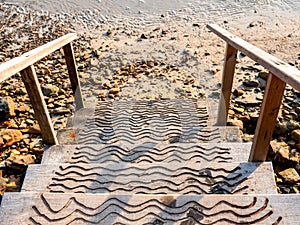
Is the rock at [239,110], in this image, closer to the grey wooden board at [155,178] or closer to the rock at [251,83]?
the rock at [251,83]

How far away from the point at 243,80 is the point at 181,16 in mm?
3577

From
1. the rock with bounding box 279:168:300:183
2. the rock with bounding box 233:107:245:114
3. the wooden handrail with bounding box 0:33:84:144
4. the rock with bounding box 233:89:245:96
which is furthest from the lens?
the rock with bounding box 233:89:245:96

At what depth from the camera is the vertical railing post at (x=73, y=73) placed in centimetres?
307

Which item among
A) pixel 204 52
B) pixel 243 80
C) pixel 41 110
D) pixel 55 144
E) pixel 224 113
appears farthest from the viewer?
pixel 204 52

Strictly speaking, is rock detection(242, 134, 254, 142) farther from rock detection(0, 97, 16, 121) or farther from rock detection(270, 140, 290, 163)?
rock detection(0, 97, 16, 121)

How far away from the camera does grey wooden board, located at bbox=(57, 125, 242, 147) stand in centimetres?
270

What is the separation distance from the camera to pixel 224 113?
297 centimetres

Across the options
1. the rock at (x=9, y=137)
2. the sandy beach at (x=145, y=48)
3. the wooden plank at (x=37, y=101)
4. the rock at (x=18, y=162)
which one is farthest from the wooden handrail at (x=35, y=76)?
the rock at (x=9, y=137)

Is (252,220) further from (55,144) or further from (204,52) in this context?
(204,52)

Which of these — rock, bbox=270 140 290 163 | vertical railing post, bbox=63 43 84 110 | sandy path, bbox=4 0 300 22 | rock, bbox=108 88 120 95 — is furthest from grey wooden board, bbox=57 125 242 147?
sandy path, bbox=4 0 300 22

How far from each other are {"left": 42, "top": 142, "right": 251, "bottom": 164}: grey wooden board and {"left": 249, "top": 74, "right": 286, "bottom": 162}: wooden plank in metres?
0.22

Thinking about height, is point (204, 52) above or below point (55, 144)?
above

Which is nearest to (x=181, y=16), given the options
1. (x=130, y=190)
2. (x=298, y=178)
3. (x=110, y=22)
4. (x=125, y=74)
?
(x=110, y=22)

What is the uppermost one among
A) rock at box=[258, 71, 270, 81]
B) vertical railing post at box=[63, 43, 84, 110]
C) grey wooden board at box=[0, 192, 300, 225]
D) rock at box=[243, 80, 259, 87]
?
rock at box=[258, 71, 270, 81]
